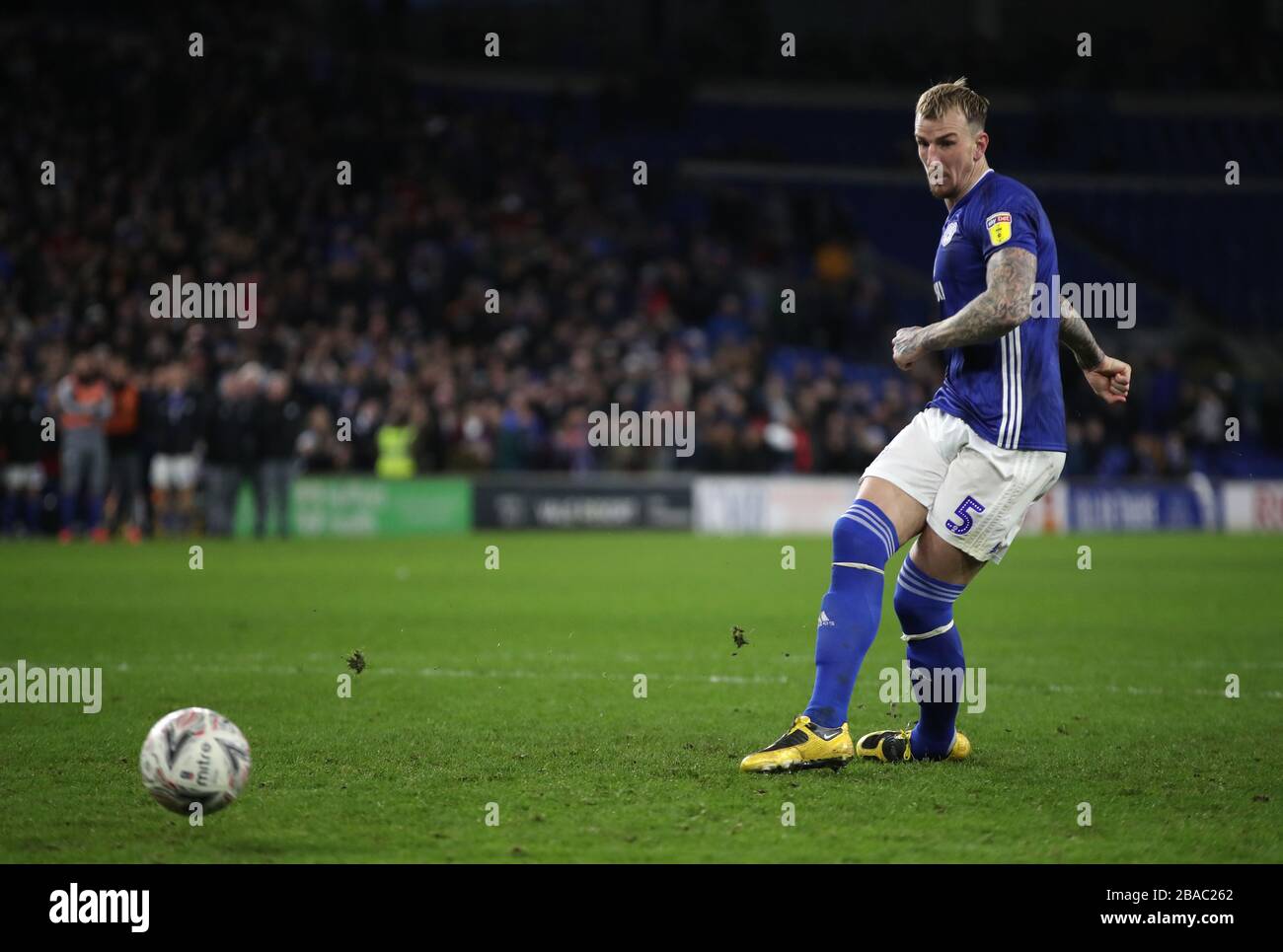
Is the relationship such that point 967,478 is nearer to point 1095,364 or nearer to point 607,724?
point 1095,364

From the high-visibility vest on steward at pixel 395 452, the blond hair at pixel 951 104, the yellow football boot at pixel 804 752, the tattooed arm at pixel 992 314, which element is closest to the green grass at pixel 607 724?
the yellow football boot at pixel 804 752

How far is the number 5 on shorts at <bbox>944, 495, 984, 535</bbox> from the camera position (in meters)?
6.22

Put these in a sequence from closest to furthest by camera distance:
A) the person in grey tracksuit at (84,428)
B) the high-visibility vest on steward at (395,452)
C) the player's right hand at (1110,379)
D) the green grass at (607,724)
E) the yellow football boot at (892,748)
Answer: the green grass at (607,724)
the player's right hand at (1110,379)
the yellow football boot at (892,748)
the person in grey tracksuit at (84,428)
the high-visibility vest on steward at (395,452)

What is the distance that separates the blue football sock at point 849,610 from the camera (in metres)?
6.21

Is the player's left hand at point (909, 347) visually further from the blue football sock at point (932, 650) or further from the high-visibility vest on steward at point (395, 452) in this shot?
the high-visibility vest on steward at point (395, 452)

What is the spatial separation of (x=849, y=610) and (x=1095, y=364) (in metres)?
1.47

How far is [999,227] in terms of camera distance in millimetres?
6086

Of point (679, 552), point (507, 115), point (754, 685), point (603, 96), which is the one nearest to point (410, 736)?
point (754, 685)

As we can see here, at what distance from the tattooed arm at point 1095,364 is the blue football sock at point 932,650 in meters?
1.04

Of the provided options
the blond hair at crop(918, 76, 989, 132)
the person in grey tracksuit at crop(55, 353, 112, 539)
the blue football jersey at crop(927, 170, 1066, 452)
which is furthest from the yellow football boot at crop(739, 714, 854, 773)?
the person in grey tracksuit at crop(55, 353, 112, 539)

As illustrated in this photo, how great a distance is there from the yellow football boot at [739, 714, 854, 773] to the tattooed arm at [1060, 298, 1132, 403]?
175 cm

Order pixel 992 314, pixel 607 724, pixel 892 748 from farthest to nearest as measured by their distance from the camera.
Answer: pixel 607 724, pixel 892 748, pixel 992 314

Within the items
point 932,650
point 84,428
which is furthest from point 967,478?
point 84,428
